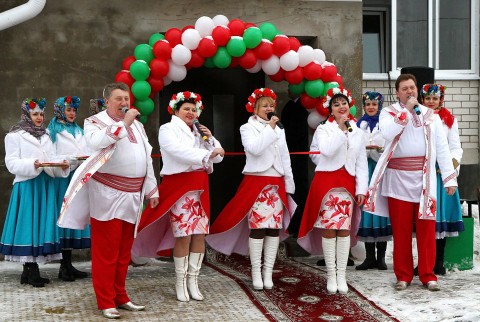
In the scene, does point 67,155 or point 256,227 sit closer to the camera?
point 256,227

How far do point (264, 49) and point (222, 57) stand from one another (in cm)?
42

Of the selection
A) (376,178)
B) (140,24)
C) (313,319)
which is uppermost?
(140,24)

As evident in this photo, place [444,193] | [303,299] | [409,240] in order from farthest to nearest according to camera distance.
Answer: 1. [444,193]
2. [409,240]
3. [303,299]

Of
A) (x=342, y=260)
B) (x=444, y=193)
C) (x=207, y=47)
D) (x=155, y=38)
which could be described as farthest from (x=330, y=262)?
(x=155, y=38)

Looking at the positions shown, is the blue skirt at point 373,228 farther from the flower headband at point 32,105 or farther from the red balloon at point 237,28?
the flower headband at point 32,105

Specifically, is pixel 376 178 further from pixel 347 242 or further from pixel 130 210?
pixel 130 210

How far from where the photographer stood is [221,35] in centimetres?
780

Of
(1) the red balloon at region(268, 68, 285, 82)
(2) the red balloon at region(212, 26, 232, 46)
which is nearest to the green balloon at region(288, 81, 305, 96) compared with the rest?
(1) the red balloon at region(268, 68, 285, 82)

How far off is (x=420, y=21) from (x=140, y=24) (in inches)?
215

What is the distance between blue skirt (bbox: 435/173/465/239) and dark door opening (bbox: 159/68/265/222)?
8.87 feet

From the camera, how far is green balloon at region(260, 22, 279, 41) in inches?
316

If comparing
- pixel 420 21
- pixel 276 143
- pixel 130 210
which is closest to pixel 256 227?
pixel 276 143

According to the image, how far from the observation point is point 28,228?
7215mm

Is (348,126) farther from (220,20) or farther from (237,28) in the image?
(220,20)
